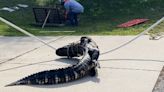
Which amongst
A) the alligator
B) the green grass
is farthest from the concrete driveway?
the green grass

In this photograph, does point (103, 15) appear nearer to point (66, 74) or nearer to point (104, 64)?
point (104, 64)

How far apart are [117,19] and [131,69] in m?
6.71

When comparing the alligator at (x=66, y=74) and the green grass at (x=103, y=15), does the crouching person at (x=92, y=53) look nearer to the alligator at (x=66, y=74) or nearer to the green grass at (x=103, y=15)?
the alligator at (x=66, y=74)

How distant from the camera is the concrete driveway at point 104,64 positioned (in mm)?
6648

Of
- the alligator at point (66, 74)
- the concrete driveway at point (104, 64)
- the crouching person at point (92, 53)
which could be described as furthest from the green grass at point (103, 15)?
the alligator at point (66, 74)

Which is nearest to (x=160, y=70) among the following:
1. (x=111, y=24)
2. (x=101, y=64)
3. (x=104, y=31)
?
(x=101, y=64)

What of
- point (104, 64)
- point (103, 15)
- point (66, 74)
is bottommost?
point (103, 15)

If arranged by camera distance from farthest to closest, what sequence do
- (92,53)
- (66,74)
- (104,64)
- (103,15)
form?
(103,15)
(104,64)
(92,53)
(66,74)

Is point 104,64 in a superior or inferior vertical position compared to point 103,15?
superior

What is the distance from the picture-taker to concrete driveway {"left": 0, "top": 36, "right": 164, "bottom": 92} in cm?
665

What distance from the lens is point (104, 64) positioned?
7.97 meters

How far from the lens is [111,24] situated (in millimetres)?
13305

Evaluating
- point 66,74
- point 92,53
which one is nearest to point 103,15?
point 92,53

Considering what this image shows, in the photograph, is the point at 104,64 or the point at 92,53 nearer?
the point at 92,53
